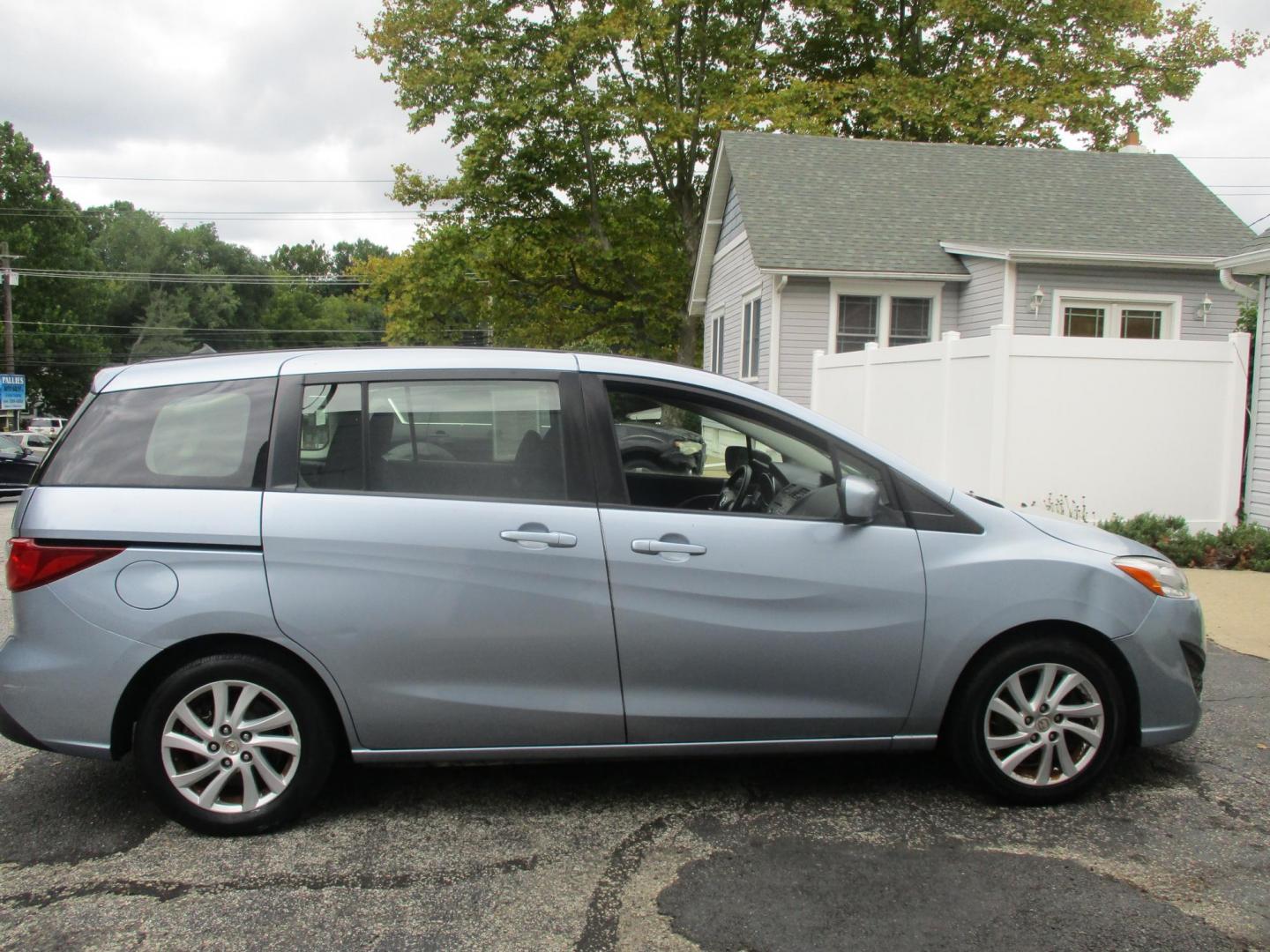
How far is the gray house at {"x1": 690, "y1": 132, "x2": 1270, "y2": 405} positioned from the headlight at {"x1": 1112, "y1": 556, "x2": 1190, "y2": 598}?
11648mm

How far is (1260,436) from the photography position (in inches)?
405

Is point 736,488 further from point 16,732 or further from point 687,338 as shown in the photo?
point 687,338

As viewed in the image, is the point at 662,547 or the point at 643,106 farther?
the point at 643,106

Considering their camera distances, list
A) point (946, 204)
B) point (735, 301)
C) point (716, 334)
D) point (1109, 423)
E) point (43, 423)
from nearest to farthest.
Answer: point (1109, 423), point (946, 204), point (735, 301), point (716, 334), point (43, 423)

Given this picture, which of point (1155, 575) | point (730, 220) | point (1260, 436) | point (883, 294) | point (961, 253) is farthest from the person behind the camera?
point (730, 220)

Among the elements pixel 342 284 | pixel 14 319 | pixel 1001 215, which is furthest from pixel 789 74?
pixel 342 284

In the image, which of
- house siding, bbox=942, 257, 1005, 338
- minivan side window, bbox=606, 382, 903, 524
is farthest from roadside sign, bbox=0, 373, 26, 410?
minivan side window, bbox=606, 382, 903, 524

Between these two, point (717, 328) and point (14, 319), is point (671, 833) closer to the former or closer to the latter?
point (717, 328)

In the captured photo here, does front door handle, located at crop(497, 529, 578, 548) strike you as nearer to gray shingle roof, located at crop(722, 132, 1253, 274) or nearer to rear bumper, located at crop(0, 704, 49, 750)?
rear bumper, located at crop(0, 704, 49, 750)

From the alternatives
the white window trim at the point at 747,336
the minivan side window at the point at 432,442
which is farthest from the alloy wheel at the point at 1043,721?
the white window trim at the point at 747,336

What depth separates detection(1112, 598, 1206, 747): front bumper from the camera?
3.81 m

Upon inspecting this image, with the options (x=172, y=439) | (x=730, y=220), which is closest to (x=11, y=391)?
(x=730, y=220)

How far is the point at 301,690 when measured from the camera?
3.47 metres

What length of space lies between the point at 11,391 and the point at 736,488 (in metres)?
50.8
